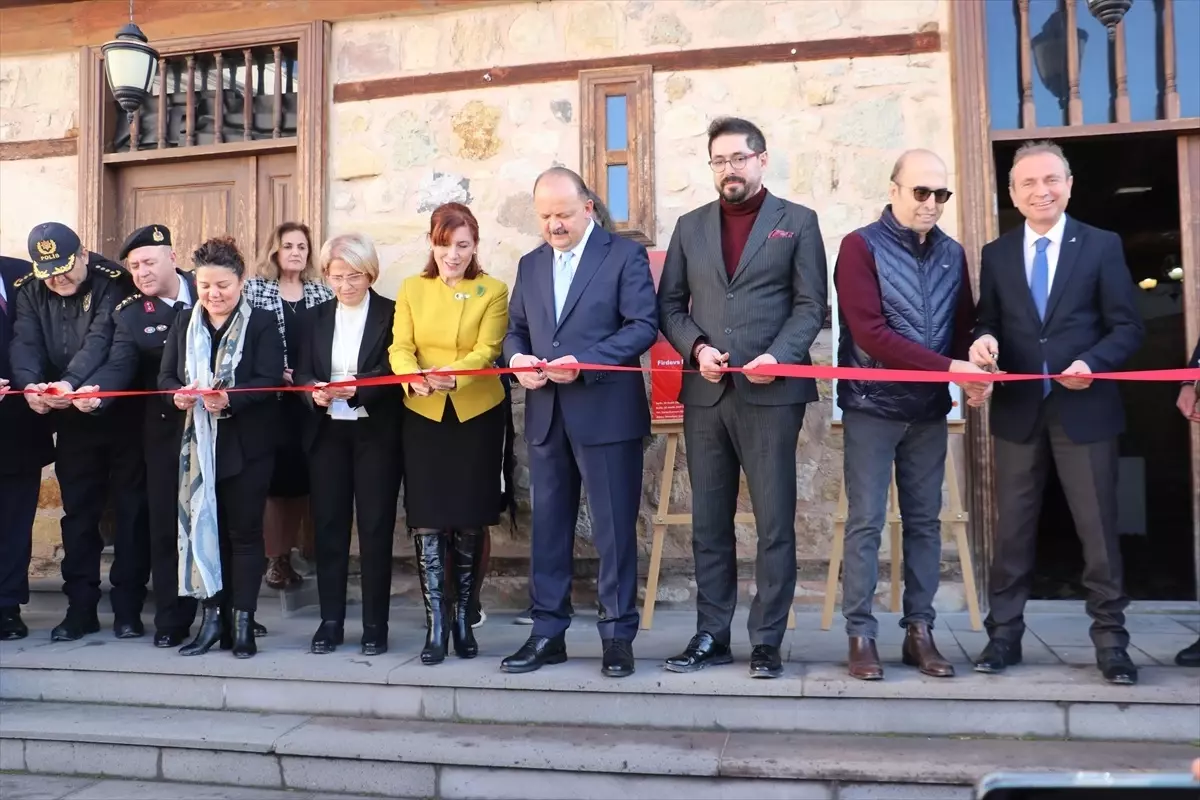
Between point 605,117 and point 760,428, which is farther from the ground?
point 605,117

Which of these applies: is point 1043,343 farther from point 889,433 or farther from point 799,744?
point 799,744

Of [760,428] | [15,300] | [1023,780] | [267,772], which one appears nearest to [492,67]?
[15,300]

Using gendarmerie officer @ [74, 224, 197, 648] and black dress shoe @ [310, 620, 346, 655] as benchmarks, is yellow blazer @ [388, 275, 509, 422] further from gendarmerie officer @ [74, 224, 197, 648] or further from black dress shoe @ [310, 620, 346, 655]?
gendarmerie officer @ [74, 224, 197, 648]

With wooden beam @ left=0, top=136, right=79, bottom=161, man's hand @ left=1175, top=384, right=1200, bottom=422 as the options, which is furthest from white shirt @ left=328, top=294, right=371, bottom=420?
man's hand @ left=1175, top=384, right=1200, bottom=422

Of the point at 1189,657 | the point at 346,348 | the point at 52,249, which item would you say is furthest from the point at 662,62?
the point at 1189,657

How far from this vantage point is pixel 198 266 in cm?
423

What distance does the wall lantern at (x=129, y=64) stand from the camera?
5.41m

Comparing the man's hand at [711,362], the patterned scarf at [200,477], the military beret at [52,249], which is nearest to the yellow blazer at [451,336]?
the patterned scarf at [200,477]

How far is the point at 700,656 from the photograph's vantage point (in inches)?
145

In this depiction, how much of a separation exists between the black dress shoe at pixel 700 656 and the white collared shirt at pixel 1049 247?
1.65 metres

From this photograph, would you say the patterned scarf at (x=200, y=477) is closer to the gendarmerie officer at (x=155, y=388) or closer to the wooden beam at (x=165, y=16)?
the gendarmerie officer at (x=155, y=388)

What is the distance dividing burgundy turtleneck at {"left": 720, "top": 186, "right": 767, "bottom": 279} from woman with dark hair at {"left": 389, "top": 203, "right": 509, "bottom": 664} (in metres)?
0.92

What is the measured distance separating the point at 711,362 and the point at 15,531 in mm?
3207

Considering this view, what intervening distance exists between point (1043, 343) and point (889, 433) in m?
0.59
